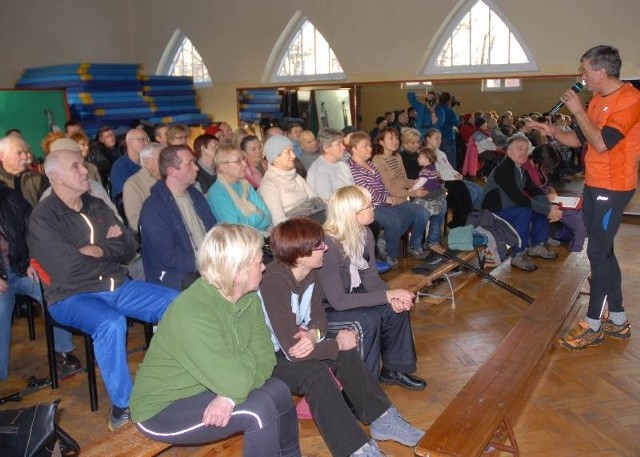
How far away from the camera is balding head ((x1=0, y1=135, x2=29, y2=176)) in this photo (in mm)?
4117

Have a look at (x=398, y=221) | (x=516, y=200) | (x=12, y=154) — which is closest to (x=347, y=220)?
(x=398, y=221)

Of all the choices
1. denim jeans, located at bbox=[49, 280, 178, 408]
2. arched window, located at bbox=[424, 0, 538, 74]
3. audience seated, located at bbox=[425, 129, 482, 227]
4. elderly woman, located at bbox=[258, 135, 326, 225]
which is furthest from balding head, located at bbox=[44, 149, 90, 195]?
arched window, located at bbox=[424, 0, 538, 74]

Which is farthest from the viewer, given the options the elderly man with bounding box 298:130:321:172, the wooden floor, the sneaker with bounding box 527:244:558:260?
the elderly man with bounding box 298:130:321:172

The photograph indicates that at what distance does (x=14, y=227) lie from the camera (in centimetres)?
371

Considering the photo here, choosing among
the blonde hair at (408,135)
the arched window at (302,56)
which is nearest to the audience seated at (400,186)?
the blonde hair at (408,135)

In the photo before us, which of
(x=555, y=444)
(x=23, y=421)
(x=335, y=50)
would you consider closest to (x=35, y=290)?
(x=23, y=421)

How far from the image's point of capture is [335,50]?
9938mm

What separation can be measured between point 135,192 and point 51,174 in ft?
4.45

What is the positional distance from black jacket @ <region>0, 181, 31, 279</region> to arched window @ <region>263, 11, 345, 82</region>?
719 cm

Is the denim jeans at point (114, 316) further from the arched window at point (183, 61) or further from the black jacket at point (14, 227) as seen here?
the arched window at point (183, 61)

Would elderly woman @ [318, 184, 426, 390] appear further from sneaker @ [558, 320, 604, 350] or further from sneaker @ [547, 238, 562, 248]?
sneaker @ [547, 238, 562, 248]

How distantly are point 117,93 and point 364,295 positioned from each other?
838cm

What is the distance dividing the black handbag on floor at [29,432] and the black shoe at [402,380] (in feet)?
5.82

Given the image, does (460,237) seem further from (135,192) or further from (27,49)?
(27,49)
